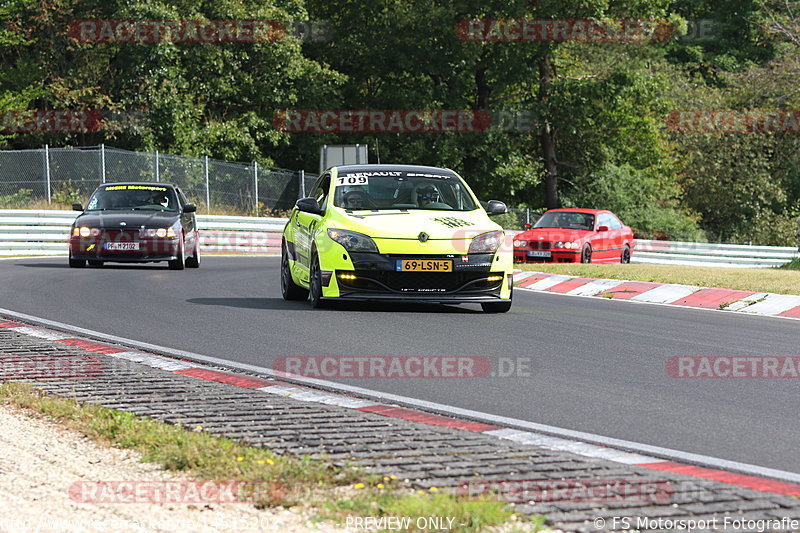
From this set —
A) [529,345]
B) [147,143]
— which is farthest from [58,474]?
[147,143]

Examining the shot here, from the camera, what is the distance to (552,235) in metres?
26.2

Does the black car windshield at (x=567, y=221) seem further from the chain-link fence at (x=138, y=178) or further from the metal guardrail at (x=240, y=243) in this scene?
the chain-link fence at (x=138, y=178)

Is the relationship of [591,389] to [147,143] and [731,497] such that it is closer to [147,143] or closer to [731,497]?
[731,497]

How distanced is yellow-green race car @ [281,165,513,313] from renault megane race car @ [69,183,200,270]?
713 centimetres

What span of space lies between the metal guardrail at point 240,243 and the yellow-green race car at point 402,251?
54.7 ft

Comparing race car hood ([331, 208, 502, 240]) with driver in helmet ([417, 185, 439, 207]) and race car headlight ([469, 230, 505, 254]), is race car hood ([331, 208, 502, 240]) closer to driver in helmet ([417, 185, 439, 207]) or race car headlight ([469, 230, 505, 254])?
race car headlight ([469, 230, 505, 254])

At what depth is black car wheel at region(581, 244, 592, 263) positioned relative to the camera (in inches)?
1032

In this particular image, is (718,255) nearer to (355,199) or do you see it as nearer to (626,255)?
(626,255)

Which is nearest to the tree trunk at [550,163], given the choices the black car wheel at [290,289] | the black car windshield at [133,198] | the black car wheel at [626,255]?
the black car wheel at [626,255]

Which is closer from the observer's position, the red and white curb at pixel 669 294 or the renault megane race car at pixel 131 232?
the red and white curb at pixel 669 294

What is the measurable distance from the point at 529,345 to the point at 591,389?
2.42 meters

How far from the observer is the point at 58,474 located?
215 inches

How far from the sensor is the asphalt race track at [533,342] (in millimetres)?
7008

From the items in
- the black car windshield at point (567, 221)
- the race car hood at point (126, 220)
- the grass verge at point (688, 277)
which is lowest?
the grass verge at point (688, 277)
